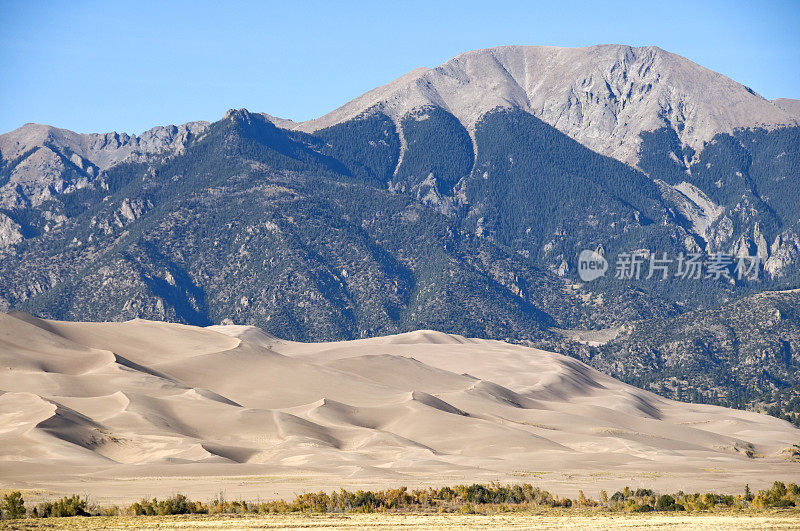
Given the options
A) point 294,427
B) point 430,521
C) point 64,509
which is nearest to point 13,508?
point 64,509

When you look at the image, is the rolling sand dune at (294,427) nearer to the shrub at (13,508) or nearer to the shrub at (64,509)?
the shrub at (64,509)

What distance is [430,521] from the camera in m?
53.8

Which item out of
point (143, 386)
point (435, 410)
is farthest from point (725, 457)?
point (143, 386)

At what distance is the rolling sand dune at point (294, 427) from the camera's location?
80.4 meters

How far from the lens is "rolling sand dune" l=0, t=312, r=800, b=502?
8038cm

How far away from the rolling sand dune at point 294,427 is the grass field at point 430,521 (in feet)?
38.1

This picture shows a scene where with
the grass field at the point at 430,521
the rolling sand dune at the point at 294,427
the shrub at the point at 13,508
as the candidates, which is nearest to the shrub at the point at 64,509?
the shrub at the point at 13,508

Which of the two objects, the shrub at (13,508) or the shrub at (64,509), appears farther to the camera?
the shrub at (64,509)

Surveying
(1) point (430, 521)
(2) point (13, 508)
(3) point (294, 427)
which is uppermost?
(3) point (294, 427)

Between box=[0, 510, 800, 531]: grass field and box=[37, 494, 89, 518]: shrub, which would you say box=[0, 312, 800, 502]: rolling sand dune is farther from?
box=[0, 510, 800, 531]: grass field

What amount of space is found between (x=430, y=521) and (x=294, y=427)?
53.8 meters

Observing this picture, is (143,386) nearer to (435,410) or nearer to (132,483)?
(435,410)

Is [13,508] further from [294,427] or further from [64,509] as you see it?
[294,427]

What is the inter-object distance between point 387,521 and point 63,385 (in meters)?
69.8
